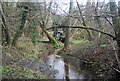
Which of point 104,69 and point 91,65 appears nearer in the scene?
point 104,69

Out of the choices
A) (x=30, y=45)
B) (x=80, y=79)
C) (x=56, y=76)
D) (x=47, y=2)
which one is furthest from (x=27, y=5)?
(x=80, y=79)

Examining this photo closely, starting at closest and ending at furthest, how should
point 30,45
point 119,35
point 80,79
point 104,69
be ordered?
point 119,35 < point 80,79 < point 104,69 < point 30,45

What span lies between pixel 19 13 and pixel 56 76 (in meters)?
3.15

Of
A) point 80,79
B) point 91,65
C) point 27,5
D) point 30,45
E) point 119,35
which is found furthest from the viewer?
point 30,45

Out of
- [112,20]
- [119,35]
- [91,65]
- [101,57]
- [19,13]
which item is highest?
[19,13]

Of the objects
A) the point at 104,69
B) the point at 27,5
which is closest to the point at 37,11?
the point at 27,5

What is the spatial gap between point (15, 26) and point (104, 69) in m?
4.26

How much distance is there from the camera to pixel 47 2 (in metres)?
5.73

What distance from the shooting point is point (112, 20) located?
4195mm

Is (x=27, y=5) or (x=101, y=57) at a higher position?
(x=27, y=5)

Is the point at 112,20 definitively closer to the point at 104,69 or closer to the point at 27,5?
the point at 104,69

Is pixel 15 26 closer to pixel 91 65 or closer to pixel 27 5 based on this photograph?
pixel 27 5

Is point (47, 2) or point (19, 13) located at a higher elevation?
point (47, 2)

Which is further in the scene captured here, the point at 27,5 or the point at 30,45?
the point at 30,45
